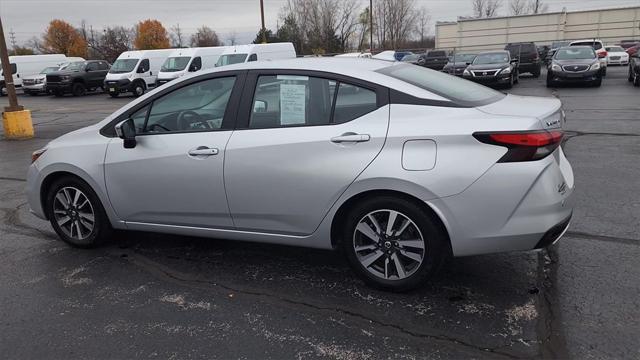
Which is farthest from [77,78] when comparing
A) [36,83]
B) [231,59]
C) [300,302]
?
[300,302]

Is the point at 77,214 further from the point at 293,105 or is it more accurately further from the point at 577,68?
the point at 577,68

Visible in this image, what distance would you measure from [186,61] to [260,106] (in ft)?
74.8

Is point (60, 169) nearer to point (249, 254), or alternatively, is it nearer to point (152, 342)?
point (249, 254)

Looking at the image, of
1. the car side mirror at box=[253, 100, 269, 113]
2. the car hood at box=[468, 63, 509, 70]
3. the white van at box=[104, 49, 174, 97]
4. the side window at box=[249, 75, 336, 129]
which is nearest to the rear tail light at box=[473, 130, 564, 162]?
the side window at box=[249, 75, 336, 129]

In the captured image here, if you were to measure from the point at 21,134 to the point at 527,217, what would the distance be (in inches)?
521

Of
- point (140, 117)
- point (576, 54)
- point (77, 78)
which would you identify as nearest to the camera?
point (140, 117)

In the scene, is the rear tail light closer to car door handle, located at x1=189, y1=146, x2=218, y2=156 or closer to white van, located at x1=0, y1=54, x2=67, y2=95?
car door handle, located at x1=189, y1=146, x2=218, y2=156

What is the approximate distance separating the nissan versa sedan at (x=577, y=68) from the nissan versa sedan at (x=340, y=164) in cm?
1722

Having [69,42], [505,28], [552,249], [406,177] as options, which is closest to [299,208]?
[406,177]

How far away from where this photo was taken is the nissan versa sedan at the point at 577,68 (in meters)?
19.2

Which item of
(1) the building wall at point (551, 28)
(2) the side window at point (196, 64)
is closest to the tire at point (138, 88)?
(2) the side window at point (196, 64)

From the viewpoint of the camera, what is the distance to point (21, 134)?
13156mm

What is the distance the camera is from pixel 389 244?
3.57 metres

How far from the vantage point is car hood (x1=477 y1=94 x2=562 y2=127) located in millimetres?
3420
